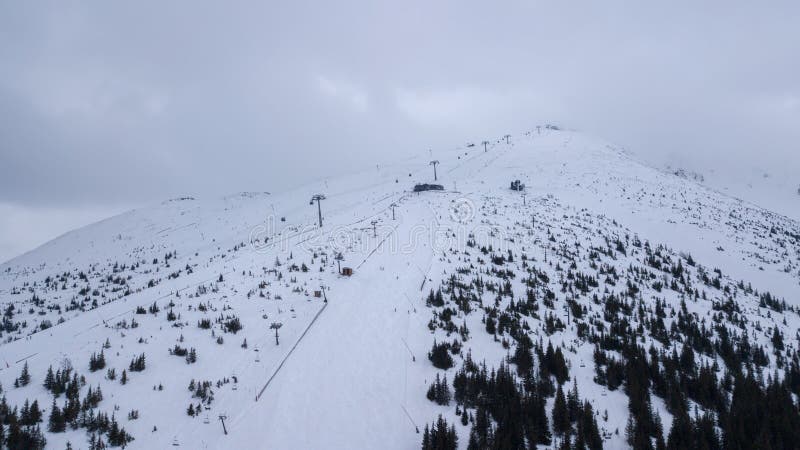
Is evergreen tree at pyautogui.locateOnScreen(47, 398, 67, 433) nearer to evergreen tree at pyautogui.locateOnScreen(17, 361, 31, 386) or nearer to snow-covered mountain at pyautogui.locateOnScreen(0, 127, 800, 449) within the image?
snow-covered mountain at pyautogui.locateOnScreen(0, 127, 800, 449)

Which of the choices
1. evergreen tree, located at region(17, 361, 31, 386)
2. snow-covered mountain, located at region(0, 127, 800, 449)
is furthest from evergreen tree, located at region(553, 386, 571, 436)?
evergreen tree, located at region(17, 361, 31, 386)

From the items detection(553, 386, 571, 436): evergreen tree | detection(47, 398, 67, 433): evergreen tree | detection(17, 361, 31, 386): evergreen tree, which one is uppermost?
detection(17, 361, 31, 386): evergreen tree

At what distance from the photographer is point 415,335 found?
1431cm

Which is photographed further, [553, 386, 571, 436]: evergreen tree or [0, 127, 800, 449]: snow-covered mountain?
[0, 127, 800, 449]: snow-covered mountain

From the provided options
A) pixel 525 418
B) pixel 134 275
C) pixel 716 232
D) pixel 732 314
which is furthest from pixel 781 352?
pixel 134 275

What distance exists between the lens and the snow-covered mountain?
31.7 ft

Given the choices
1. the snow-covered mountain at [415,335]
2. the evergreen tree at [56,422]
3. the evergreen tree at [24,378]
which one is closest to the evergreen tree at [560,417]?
the snow-covered mountain at [415,335]

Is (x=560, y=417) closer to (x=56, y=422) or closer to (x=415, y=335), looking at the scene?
(x=415, y=335)

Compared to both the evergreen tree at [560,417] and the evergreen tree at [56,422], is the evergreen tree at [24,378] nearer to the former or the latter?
the evergreen tree at [56,422]

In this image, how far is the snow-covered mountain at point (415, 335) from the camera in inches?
381

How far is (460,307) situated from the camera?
16734 mm

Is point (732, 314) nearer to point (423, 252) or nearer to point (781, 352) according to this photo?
point (781, 352)

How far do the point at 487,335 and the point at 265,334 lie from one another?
8.02 m

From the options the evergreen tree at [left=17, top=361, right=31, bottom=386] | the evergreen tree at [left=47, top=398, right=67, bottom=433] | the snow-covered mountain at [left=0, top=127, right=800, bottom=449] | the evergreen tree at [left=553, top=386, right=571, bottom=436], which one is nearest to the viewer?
the evergreen tree at [left=47, top=398, right=67, bottom=433]
